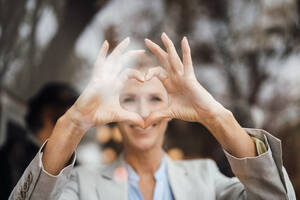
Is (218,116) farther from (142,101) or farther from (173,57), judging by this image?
(142,101)

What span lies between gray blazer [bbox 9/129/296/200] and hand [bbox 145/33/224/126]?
0.17 meters

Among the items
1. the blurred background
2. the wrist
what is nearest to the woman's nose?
the wrist

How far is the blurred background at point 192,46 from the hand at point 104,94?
4.59 ft

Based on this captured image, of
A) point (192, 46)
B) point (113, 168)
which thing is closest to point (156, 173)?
point (113, 168)

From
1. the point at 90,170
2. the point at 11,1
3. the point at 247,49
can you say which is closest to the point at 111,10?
the point at 11,1

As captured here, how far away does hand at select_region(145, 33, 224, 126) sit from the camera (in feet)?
3.40

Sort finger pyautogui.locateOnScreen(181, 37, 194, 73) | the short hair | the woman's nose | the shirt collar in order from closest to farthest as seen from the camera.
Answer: finger pyautogui.locateOnScreen(181, 37, 194, 73), the woman's nose, the shirt collar, the short hair

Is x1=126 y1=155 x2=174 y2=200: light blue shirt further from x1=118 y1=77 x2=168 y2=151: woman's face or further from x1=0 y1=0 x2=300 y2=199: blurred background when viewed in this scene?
x1=0 y1=0 x2=300 y2=199: blurred background

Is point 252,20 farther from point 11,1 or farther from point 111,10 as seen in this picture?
point 11,1

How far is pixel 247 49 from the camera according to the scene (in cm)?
339

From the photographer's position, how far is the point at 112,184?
1280 mm

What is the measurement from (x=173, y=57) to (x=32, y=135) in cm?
151

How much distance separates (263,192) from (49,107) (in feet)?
5.40

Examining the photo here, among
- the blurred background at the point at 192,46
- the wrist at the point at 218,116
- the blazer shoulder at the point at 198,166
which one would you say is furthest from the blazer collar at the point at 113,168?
the blurred background at the point at 192,46
